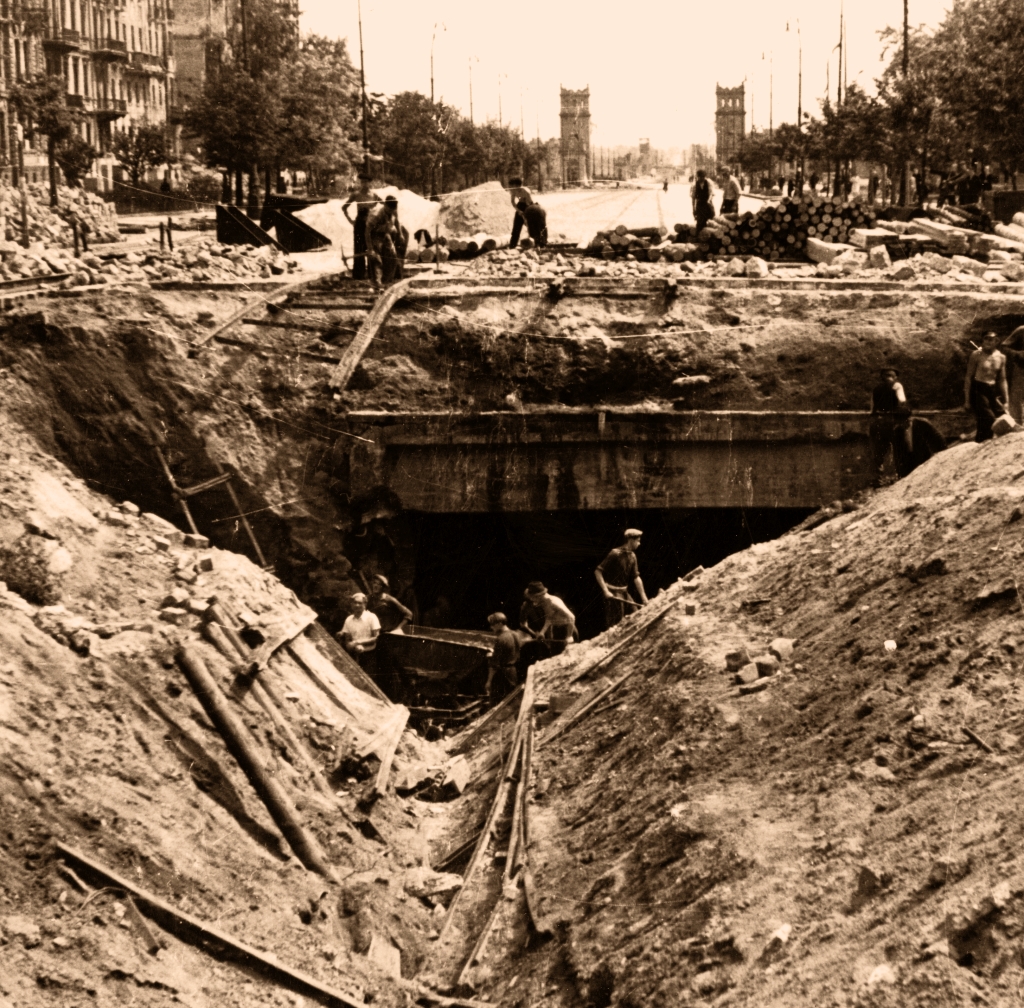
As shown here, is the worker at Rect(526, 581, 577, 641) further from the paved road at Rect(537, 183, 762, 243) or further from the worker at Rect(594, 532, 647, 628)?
the paved road at Rect(537, 183, 762, 243)

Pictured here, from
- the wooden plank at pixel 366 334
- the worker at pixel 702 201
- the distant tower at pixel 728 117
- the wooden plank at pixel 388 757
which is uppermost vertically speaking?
the distant tower at pixel 728 117

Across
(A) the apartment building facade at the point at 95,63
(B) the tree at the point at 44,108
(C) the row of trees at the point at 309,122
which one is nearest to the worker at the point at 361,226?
(C) the row of trees at the point at 309,122

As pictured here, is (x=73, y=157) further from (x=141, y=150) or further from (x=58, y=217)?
(x=58, y=217)

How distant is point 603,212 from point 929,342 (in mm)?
34143

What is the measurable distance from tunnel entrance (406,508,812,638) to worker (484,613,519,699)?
10.8ft

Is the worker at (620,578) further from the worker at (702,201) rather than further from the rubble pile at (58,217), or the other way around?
the rubble pile at (58,217)

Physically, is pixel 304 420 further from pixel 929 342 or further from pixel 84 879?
pixel 84 879

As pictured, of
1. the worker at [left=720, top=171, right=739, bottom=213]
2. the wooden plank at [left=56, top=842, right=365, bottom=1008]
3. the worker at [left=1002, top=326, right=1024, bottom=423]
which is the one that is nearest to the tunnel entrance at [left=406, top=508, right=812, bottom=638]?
the worker at [left=1002, top=326, right=1024, bottom=423]

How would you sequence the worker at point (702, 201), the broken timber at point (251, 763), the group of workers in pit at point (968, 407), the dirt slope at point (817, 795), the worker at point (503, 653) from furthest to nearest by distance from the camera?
the worker at point (702, 201)
the group of workers in pit at point (968, 407)
the worker at point (503, 653)
the broken timber at point (251, 763)
the dirt slope at point (817, 795)

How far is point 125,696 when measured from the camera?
32.6 ft

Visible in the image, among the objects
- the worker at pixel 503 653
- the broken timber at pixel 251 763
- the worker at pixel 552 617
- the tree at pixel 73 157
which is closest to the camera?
the broken timber at pixel 251 763

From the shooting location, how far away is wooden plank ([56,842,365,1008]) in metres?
8.30

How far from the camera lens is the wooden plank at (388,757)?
35.9 feet

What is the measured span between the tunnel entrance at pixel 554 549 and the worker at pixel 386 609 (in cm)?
172
